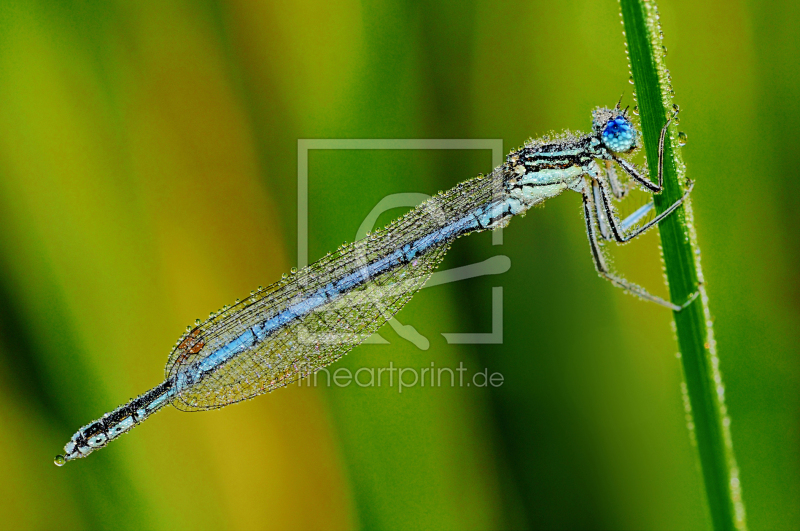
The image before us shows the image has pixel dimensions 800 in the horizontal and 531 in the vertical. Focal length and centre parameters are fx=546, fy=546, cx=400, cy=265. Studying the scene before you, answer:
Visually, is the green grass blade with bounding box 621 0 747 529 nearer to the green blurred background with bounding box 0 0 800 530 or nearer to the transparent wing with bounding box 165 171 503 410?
the green blurred background with bounding box 0 0 800 530

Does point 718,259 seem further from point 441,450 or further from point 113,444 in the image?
point 113,444

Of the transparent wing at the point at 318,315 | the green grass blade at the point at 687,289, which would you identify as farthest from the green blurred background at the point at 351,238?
the green grass blade at the point at 687,289

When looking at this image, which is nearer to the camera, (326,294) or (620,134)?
(620,134)

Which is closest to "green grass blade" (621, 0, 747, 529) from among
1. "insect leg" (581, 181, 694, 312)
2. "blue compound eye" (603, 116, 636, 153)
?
"insect leg" (581, 181, 694, 312)

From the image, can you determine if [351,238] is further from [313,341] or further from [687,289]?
[687,289]

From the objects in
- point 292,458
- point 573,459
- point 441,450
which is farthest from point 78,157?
point 573,459

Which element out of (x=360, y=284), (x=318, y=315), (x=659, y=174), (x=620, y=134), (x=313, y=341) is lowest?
(x=313, y=341)

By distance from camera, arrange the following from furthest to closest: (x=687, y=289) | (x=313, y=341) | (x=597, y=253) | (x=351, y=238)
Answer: (x=313, y=341), (x=351, y=238), (x=597, y=253), (x=687, y=289)

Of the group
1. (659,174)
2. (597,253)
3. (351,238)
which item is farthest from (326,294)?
(659,174)
